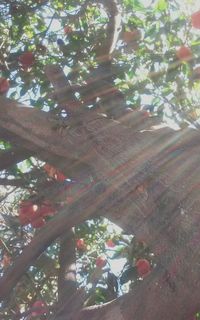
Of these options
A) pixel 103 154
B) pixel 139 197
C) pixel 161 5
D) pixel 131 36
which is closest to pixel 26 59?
pixel 131 36

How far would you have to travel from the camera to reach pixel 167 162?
4.52 feet

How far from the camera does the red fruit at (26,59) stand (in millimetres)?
2978

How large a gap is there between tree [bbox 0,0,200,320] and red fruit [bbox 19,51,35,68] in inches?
0.4

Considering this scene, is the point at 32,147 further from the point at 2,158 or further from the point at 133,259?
the point at 133,259

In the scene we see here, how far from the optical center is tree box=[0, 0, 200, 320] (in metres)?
1.27

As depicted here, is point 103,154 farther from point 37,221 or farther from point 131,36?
point 131,36

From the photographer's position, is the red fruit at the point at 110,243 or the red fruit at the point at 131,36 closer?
the red fruit at the point at 131,36

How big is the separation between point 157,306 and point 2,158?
4.03 ft

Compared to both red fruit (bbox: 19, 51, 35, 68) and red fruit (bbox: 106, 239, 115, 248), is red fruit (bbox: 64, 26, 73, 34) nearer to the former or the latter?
red fruit (bbox: 19, 51, 35, 68)

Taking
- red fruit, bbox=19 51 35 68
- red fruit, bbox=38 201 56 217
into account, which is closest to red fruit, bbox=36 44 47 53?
red fruit, bbox=19 51 35 68

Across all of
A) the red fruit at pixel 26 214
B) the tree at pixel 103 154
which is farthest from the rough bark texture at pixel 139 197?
the red fruit at pixel 26 214

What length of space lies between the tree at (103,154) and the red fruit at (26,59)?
11 mm

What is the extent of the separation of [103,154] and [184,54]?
1402 millimetres

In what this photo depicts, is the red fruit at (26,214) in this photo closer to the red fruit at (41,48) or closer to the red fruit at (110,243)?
the red fruit at (110,243)
